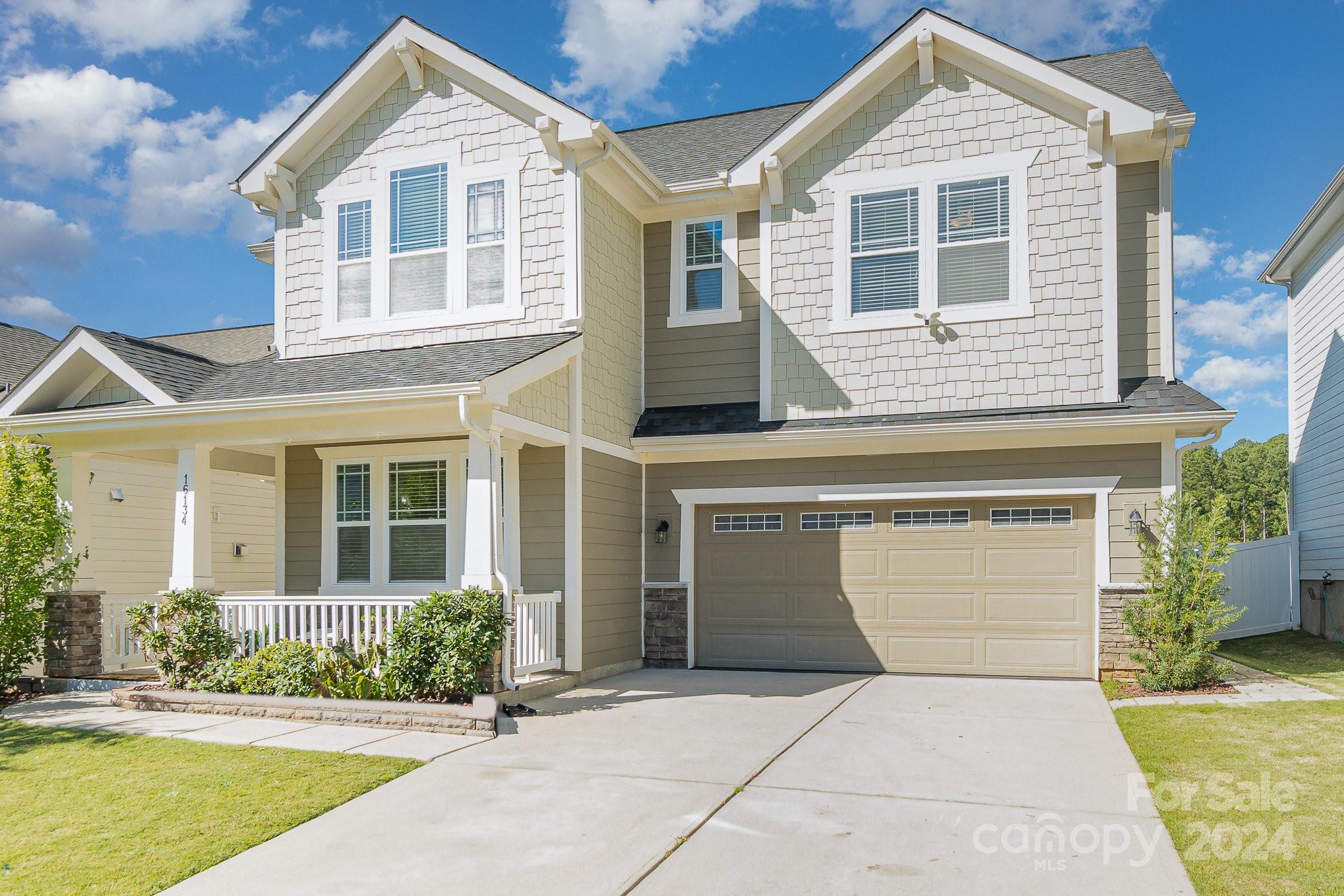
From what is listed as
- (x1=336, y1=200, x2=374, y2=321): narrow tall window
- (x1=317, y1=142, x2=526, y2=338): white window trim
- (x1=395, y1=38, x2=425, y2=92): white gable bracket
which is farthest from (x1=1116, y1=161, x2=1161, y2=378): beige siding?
(x1=336, y1=200, x2=374, y2=321): narrow tall window

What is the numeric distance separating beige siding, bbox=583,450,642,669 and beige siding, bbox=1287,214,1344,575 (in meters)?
9.74

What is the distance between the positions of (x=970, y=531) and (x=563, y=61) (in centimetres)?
1363

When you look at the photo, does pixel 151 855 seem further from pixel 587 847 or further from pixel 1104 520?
pixel 1104 520

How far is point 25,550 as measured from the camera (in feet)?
31.4

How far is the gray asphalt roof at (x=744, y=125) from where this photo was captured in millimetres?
11508

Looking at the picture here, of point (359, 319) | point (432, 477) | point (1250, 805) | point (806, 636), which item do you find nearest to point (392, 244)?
point (359, 319)

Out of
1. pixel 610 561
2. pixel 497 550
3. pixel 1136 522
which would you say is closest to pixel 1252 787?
pixel 1136 522

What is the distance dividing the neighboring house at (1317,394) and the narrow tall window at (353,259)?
12240 mm

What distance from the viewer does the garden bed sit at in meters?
7.76

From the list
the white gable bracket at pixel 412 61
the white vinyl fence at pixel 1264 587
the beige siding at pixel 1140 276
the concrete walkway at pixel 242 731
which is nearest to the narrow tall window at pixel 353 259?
the white gable bracket at pixel 412 61

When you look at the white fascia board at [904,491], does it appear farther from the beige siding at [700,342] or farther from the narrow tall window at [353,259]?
the narrow tall window at [353,259]

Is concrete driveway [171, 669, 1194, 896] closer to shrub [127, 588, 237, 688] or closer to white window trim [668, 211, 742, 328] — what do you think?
shrub [127, 588, 237, 688]

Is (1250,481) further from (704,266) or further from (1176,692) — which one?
(704,266)

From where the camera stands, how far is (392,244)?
11.2 m
